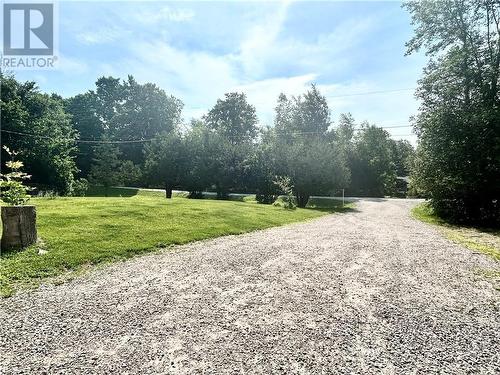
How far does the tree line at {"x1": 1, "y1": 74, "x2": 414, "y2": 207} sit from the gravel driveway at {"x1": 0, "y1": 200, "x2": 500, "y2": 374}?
2205cm

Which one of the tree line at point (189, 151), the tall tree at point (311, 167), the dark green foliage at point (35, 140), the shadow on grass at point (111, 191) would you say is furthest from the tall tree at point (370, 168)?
the dark green foliage at point (35, 140)

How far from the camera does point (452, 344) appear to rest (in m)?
4.34

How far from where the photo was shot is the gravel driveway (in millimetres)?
3783

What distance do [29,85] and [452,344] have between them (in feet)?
154

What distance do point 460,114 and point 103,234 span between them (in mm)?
20611

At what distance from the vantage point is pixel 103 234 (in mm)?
9523

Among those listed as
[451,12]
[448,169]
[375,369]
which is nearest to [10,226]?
[375,369]

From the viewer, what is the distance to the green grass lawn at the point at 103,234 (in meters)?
6.80

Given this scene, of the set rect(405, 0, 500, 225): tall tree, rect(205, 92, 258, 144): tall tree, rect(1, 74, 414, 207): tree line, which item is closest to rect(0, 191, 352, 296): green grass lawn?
rect(405, 0, 500, 225): tall tree

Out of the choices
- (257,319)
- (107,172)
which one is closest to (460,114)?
(257,319)

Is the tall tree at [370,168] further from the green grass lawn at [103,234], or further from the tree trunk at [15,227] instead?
the tree trunk at [15,227]

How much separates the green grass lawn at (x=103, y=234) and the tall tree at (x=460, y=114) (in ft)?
39.2

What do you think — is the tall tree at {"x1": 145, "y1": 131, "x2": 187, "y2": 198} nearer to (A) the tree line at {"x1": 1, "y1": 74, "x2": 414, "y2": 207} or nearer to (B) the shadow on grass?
(A) the tree line at {"x1": 1, "y1": 74, "x2": 414, "y2": 207}

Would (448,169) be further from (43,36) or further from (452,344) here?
(43,36)
